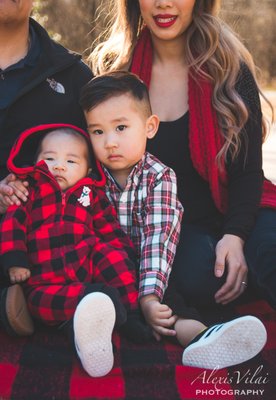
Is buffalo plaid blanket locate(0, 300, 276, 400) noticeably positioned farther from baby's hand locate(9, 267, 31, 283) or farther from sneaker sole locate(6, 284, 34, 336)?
baby's hand locate(9, 267, 31, 283)

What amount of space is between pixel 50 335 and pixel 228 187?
1.03 metres

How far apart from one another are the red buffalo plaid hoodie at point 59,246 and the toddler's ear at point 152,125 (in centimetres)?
33

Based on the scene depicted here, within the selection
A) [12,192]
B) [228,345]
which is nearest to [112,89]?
[12,192]

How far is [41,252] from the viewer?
8.08 ft

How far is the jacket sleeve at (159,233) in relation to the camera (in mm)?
2498

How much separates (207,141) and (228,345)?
39.4 inches

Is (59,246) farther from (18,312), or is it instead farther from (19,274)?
(18,312)

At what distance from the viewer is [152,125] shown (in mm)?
2756

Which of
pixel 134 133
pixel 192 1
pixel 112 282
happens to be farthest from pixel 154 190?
pixel 192 1

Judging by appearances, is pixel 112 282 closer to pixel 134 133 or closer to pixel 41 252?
pixel 41 252

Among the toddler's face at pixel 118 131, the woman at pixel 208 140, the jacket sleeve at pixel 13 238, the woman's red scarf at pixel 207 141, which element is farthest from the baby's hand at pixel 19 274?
the woman's red scarf at pixel 207 141

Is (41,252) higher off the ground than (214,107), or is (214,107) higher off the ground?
→ (214,107)

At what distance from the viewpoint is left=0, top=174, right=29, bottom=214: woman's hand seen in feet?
8.26

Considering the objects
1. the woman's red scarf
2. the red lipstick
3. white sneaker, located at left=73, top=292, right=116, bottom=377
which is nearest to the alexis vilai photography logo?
white sneaker, located at left=73, top=292, right=116, bottom=377
